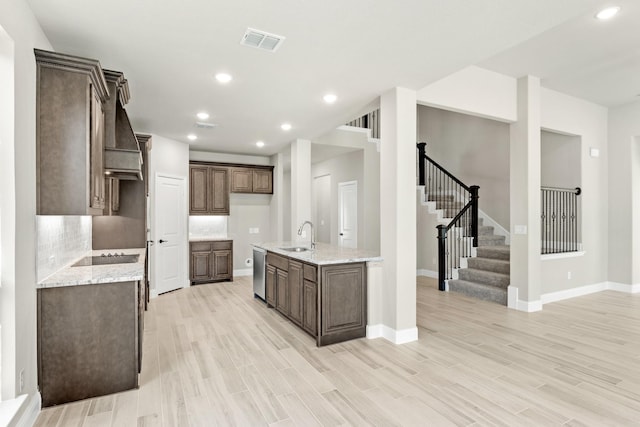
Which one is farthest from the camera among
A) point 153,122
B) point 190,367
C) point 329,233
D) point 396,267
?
point 329,233

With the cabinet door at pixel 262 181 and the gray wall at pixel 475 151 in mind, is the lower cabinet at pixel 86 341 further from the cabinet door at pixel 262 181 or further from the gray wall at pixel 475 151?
the gray wall at pixel 475 151

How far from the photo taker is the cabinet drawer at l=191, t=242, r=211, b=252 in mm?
6617

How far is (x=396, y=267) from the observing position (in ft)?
11.9

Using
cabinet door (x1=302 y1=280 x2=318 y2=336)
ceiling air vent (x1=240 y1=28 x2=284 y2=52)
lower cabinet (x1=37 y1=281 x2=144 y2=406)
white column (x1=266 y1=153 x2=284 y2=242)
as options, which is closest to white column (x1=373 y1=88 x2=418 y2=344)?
cabinet door (x1=302 y1=280 x2=318 y2=336)

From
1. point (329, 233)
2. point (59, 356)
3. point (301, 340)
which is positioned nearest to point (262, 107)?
point (301, 340)

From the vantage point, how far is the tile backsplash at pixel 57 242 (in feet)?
8.31

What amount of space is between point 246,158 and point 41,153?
213 inches

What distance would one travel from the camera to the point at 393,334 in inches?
143

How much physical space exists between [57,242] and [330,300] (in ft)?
8.27

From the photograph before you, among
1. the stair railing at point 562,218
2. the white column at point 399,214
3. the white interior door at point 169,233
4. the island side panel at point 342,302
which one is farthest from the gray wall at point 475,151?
the white interior door at point 169,233

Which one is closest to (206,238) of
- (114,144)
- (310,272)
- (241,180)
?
(241,180)

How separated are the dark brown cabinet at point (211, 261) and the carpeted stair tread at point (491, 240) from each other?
4.82 metres

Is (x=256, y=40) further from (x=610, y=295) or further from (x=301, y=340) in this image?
(x=610, y=295)

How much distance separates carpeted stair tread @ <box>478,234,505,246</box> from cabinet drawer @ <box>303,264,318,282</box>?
13.3 ft
